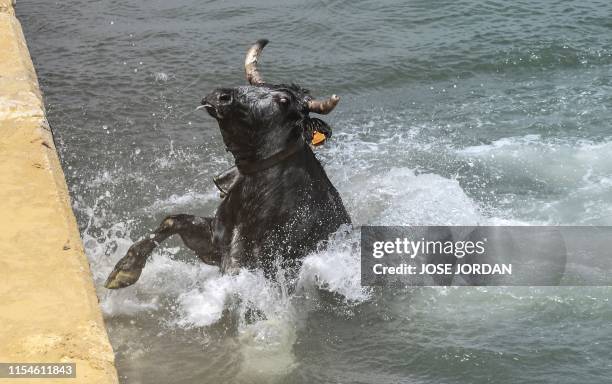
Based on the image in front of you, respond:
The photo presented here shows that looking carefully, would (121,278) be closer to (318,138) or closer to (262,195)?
(262,195)

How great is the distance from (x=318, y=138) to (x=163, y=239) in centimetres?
138

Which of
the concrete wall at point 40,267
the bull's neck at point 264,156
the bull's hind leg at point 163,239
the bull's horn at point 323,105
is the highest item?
the bull's horn at point 323,105

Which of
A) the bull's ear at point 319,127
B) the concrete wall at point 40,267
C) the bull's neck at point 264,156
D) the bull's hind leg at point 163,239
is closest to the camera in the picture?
the concrete wall at point 40,267

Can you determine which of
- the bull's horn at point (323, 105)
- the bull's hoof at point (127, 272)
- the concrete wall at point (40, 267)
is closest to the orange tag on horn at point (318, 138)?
the bull's horn at point (323, 105)

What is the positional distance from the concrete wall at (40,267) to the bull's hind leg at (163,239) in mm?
857

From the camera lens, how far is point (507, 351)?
6191mm

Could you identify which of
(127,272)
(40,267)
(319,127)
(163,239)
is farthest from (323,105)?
(40,267)

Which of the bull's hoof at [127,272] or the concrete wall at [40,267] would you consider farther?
the bull's hoof at [127,272]

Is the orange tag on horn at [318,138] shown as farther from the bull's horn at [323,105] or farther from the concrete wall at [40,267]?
the concrete wall at [40,267]

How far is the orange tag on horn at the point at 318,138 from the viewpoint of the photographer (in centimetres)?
609

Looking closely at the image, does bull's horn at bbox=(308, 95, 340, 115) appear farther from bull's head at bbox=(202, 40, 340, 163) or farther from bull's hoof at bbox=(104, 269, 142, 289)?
bull's hoof at bbox=(104, 269, 142, 289)

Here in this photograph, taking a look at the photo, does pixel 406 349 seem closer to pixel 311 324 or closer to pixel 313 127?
pixel 311 324

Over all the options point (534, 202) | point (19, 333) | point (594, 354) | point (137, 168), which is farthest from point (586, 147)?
point (19, 333)

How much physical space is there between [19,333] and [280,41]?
8504 millimetres
